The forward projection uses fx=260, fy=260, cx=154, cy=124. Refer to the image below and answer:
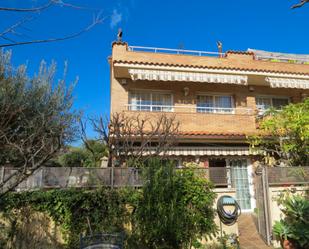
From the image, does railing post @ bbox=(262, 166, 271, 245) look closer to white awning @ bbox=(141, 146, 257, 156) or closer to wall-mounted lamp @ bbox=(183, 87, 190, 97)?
white awning @ bbox=(141, 146, 257, 156)

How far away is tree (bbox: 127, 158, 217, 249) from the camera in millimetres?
10031

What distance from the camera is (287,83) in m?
19.6

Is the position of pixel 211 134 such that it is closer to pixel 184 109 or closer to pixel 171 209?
pixel 184 109

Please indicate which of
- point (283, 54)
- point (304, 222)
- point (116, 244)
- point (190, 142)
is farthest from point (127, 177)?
point (283, 54)

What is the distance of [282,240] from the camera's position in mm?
11086

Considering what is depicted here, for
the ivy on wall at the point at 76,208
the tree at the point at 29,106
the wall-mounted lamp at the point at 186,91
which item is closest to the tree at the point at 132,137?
the tree at the point at 29,106

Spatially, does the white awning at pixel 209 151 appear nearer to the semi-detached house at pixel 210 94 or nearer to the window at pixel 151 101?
the semi-detached house at pixel 210 94

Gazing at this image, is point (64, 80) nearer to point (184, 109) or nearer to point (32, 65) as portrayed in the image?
point (32, 65)

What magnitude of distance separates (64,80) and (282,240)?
41.1 ft

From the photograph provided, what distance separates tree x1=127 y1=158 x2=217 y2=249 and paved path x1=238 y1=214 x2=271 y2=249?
5.54 ft

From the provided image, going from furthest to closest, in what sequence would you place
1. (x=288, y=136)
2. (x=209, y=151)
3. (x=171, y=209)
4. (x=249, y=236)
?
(x=209, y=151) < (x=288, y=136) < (x=249, y=236) < (x=171, y=209)

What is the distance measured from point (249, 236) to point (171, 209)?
473 centimetres


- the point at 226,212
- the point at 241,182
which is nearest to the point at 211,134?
the point at 241,182

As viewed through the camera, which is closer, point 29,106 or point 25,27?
point 25,27
